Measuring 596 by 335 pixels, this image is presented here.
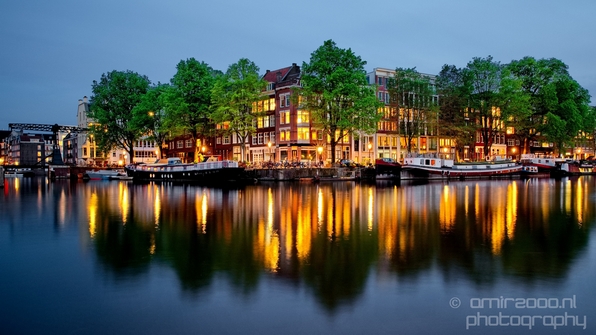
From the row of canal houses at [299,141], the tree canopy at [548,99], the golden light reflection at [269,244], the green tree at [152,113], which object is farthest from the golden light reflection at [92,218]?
the tree canopy at [548,99]

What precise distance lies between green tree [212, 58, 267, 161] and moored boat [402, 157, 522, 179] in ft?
75.4

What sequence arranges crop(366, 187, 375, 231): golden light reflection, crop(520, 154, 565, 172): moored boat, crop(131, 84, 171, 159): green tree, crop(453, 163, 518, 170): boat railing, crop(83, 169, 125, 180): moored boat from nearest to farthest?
1. crop(366, 187, 375, 231): golden light reflection
2. crop(131, 84, 171, 159): green tree
3. crop(453, 163, 518, 170): boat railing
4. crop(83, 169, 125, 180): moored boat
5. crop(520, 154, 565, 172): moored boat

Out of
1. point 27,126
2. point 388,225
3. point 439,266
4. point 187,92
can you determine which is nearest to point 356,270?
point 439,266

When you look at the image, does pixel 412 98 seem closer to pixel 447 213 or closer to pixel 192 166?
pixel 192 166

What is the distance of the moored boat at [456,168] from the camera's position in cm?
6688

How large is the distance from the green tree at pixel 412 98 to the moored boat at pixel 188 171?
30.4m

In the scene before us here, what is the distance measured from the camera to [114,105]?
75188mm

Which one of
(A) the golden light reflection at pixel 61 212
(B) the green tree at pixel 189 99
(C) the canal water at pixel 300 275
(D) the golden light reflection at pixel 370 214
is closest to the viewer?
(C) the canal water at pixel 300 275

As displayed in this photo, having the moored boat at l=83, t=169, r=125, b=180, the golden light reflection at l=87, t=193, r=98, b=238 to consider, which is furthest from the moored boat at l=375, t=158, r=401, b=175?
the golden light reflection at l=87, t=193, r=98, b=238

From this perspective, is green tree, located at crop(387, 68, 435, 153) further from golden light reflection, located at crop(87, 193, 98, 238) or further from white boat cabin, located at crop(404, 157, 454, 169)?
golden light reflection, located at crop(87, 193, 98, 238)

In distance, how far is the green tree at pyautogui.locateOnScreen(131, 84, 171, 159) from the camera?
70562 mm

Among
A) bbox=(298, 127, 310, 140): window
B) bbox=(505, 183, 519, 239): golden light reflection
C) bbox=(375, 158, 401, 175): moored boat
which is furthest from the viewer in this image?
bbox=(298, 127, 310, 140): window

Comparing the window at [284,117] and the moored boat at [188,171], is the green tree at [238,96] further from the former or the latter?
the window at [284,117]

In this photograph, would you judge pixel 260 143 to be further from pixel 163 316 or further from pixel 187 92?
pixel 163 316
